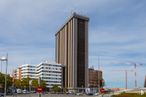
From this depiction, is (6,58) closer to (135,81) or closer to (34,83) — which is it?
(135,81)

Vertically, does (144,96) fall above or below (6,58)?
below

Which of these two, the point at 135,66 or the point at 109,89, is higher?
the point at 135,66

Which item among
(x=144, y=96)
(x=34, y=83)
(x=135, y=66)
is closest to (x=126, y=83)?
(x=135, y=66)

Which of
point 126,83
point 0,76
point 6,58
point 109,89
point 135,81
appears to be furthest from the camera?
point 126,83

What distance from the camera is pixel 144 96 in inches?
3607

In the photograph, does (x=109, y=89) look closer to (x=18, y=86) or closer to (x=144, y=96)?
(x=18, y=86)

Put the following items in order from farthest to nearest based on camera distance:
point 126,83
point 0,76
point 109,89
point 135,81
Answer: point 126,83
point 109,89
point 135,81
point 0,76

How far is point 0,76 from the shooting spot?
136875mm

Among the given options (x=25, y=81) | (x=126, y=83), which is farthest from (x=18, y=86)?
(x=126, y=83)

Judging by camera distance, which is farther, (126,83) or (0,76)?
(126,83)

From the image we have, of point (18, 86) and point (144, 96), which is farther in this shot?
point (18, 86)

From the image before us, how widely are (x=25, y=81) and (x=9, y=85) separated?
4746cm

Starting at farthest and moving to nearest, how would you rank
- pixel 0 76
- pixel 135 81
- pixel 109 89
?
pixel 109 89 → pixel 135 81 → pixel 0 76

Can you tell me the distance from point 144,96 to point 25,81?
109199mm
